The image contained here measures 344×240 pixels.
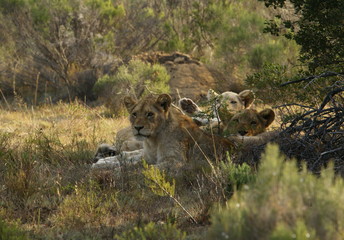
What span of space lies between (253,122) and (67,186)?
2985 mm

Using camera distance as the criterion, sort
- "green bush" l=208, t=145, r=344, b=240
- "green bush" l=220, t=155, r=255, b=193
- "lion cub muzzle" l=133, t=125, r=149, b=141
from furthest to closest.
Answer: "lion cub muzzle" l=133, t=125, r=149, b=141 → "green bush" l=220, t=155, r=255, b=193 → "green bush" l=208, t=145, r=344, b=240

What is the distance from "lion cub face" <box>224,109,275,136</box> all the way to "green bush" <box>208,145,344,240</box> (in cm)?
440

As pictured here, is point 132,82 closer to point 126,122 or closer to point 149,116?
point 126,122

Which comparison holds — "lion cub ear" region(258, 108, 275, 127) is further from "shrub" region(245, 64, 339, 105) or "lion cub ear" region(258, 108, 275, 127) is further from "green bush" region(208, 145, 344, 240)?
"green bush" region(208, 145, 344, 240)

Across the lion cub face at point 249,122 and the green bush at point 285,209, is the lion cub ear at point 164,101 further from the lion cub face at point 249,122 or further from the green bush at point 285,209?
the green bush at point 285,209

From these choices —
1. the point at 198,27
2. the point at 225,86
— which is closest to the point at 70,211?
the point at 225,86

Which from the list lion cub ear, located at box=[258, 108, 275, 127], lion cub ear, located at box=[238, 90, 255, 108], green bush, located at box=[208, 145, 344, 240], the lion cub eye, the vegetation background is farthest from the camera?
lion cub ear, located at box=[238, 90, 255, 108]

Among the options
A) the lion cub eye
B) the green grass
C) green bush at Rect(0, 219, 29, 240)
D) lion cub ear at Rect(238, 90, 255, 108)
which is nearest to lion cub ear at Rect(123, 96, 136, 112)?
the lion cub eye

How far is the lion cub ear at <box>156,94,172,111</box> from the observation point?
6.80 meters

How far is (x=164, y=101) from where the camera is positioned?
684 centimetres

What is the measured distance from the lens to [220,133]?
770cm

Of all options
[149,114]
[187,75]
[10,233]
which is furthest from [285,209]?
[187,75]

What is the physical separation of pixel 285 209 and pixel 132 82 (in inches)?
463

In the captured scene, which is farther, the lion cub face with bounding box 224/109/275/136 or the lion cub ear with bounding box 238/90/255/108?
the lion cub ear with bounding box 238/90/255/108
